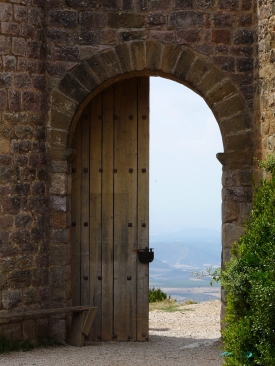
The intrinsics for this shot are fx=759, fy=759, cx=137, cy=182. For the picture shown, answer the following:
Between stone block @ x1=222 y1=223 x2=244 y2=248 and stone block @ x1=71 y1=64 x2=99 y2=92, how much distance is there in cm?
188

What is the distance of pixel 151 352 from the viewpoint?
7.05 meters

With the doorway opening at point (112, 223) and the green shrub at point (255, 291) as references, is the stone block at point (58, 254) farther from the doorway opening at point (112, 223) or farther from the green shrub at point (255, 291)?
the green shrub at point (255, 291)

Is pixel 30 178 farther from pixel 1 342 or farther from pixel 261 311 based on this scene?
pixel 261 311

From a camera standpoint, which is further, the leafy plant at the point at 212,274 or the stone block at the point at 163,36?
the stone block at the point at 163,36

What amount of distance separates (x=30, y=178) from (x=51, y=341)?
1.58 m

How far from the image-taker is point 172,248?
138 m

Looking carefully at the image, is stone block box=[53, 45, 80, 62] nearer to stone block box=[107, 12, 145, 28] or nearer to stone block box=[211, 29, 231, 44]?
stone block box=[107, 12, 145, 28]

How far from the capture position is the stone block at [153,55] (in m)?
7.35

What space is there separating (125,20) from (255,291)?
12.1 ft

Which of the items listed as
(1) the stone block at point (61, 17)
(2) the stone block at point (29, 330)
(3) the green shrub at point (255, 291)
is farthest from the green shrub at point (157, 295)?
(3) the green shrub at point (255, 291)

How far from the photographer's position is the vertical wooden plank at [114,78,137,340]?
7734 mm

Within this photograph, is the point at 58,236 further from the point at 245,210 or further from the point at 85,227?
the point at 245,210

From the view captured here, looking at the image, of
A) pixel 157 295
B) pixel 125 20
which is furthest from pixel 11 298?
pixel 157 295

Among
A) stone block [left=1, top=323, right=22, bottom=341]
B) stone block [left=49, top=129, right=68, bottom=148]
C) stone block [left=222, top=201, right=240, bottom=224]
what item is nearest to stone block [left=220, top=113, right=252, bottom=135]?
stone block [left=222, top=201, right=240, bottom=224]
